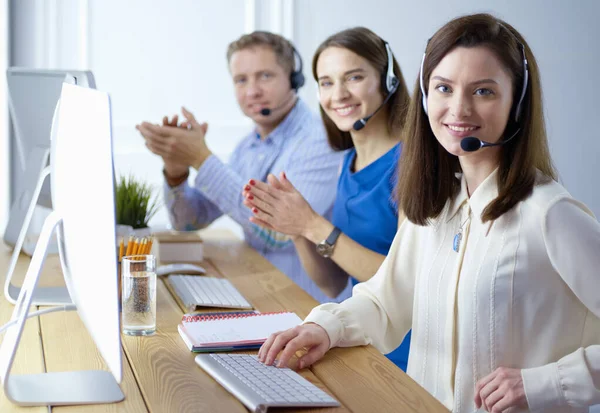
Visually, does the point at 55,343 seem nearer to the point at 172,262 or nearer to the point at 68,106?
the point at 68,106

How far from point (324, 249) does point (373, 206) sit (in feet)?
0.57

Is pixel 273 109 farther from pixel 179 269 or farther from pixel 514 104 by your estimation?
pixel 514 104

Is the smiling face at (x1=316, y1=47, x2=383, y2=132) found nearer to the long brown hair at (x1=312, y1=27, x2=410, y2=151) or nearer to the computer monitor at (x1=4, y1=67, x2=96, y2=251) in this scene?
the long brown hair at (x1=312, y1=27, x2=410, y2=151)

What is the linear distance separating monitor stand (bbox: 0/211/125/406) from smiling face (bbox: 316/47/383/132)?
3.59 ft

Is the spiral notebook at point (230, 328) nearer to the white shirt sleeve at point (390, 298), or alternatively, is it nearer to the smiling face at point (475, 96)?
the white shirt sleeve at point (390, 298)

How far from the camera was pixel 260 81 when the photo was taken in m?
2.48

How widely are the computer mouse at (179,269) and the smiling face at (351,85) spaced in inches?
21.2

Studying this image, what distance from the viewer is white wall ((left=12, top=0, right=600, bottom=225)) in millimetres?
3393

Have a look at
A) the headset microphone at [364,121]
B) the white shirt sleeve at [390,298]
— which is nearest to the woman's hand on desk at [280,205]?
the headset microphone at [364,121]

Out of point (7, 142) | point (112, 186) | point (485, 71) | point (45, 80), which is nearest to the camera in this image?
point (112, 186)

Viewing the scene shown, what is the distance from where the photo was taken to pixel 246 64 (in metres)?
2.48

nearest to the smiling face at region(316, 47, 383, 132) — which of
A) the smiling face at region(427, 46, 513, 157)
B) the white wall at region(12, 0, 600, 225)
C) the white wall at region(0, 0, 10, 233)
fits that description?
the smiling face at region(427, 46, 513, 157)

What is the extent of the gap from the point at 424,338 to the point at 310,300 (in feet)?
1.05

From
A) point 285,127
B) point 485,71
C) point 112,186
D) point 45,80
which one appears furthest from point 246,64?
point 112,186
